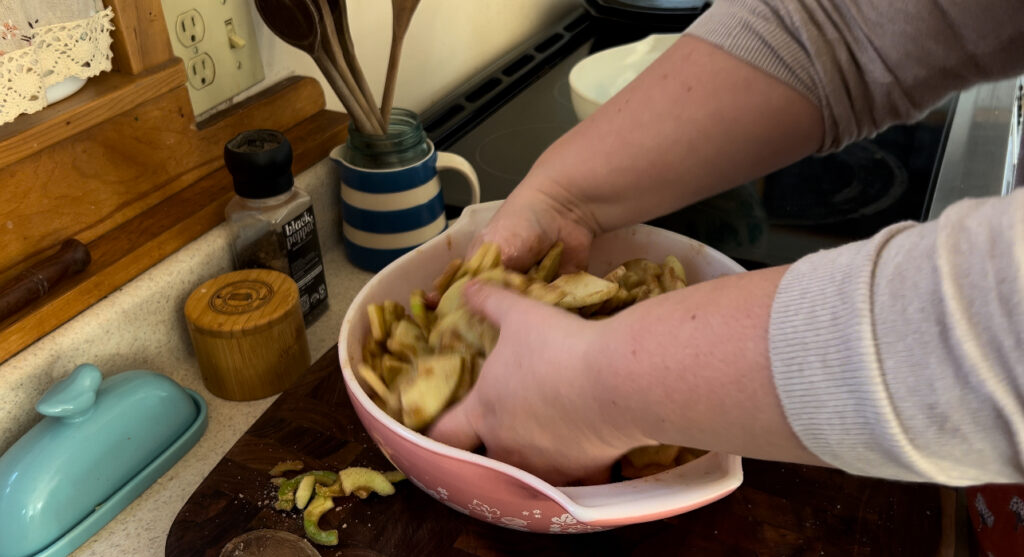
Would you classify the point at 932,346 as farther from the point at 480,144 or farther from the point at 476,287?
the point at 480,144

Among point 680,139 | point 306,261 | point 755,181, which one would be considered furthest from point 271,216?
point 755,181

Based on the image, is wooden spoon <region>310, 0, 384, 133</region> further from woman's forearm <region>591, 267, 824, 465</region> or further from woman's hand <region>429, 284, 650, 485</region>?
woman's forearm <region>591, 267, 824, 465</region>

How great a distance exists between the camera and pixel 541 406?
0.46 m

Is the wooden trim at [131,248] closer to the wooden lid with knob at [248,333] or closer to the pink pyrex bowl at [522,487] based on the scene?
the wooden lid with knob at [248,333]

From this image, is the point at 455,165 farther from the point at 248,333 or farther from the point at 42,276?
the point at 42,276

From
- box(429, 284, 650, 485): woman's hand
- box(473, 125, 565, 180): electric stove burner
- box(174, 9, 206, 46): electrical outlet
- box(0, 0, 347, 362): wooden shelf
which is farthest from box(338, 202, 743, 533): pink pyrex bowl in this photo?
box(473, 125, 565, 180): electric stove burner

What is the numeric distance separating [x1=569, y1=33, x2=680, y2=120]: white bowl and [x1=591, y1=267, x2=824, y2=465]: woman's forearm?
663mm

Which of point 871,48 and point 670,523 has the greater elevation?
point 871,48

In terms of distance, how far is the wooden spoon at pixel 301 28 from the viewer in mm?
763

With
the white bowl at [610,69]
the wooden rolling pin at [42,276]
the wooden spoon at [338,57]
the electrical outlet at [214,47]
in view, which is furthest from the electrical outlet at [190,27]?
the white bowl at [610,69]

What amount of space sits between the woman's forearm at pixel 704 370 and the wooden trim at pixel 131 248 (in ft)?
1.51

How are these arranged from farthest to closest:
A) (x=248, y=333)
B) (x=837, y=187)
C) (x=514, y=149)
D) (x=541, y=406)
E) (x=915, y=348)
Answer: (x=514, y=149) < (x=837, y=187) < (x=248, y=333) < (x=541, y=406) < (x=915, y=348)

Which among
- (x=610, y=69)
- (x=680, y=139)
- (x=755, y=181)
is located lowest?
(x=755, y=181)

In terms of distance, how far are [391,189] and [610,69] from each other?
0.45 metres
